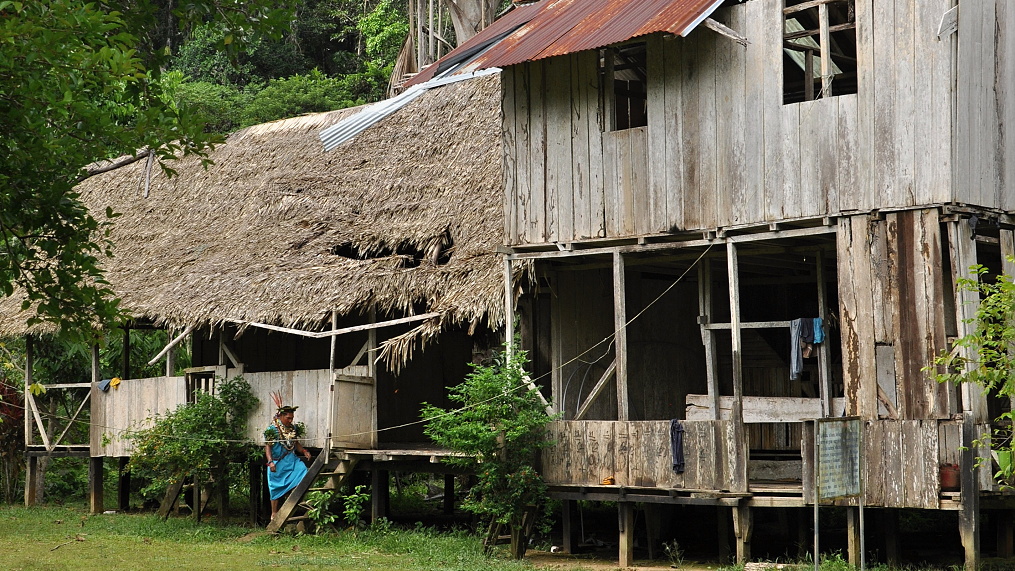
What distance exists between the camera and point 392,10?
3080 cm

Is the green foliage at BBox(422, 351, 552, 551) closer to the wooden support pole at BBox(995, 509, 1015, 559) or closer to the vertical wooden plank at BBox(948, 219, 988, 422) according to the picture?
the vertical wooden plank at BBox(948, 219, 988, 422)

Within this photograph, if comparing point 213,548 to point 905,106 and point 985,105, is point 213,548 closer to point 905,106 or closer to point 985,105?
point 905,106

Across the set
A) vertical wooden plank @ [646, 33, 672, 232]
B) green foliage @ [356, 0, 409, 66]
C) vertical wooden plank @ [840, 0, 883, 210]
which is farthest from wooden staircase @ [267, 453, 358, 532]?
green foliage @ [356, 0, 409, 66]

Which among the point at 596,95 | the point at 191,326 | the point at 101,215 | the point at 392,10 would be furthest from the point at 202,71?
the point at 596,95

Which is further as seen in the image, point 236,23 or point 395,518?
point 395,518

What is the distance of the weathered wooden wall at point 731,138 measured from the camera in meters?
11.1

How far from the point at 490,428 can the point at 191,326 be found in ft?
18.5

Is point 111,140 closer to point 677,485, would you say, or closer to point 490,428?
point 490,428

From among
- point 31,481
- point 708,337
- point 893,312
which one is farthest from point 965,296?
point 31,481

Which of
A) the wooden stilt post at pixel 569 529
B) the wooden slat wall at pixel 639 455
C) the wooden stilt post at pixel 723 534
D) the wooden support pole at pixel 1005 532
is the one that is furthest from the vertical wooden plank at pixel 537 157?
the wooden support pole at pixel 1005 532

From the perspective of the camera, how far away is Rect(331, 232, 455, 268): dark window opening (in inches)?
631

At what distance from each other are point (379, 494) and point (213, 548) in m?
2.49

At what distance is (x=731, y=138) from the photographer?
12.3m

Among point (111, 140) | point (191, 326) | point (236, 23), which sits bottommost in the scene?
point (191, 326)
